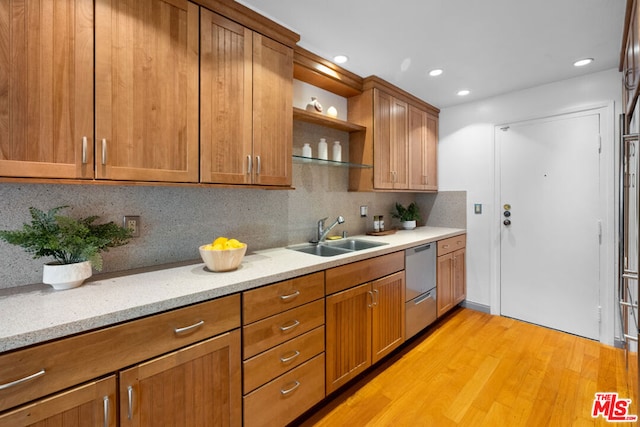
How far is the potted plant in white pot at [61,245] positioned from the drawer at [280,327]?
2.40ft

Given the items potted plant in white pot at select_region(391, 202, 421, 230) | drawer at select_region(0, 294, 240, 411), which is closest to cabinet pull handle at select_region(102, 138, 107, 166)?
drawer at select_region(0, 294, 240, 411)

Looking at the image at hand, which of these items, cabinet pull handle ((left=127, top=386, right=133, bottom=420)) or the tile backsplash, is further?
the tile backsplash

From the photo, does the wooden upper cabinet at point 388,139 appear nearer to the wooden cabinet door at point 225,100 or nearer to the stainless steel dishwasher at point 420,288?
the stainless steel dishwasher at point 420,288

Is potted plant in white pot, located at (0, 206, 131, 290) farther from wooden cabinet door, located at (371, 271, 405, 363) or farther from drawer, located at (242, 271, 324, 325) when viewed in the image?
wooden cabinet door, located at (371, 271, 405, 363)

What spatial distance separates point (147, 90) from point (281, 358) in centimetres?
147

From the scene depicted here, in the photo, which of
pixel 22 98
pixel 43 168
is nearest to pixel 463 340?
pixel 43 168

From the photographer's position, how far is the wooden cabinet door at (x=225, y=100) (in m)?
1.50

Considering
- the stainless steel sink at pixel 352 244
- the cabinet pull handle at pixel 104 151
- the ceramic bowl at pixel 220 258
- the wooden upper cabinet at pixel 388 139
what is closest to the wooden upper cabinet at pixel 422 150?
the wooden upper cabinet at pixel 388 139

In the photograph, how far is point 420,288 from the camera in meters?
2.55

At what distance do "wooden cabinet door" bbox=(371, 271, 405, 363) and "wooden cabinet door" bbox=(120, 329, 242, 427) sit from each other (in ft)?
3.56

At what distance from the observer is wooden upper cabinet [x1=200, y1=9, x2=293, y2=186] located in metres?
1.52

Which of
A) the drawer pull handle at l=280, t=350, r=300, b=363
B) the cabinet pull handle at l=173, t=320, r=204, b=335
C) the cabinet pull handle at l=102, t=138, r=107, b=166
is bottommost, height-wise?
the drawer pull handle at l=280, t=350, r=300, b=363

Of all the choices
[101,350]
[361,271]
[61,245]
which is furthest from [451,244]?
[61,245]

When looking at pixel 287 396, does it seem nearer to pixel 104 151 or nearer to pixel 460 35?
pixel 104 151
